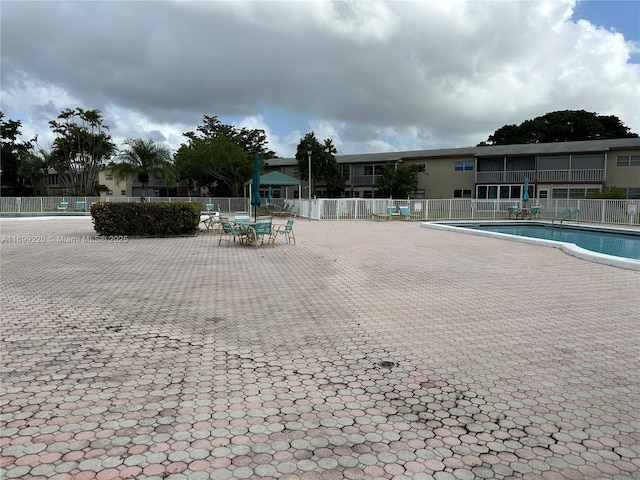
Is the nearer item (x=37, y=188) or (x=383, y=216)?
(x=383, y=216)

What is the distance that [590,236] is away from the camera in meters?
19.7

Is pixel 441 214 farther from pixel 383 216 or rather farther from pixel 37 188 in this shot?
pixel 37 188

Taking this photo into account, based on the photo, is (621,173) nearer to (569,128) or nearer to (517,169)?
(517,169)

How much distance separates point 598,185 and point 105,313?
3864cm

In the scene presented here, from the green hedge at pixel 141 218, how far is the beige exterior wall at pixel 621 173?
1282 inches

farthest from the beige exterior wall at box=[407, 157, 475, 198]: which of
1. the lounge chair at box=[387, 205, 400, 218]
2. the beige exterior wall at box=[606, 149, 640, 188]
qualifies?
the lounge chair at box=[387, 205, 400, 218]

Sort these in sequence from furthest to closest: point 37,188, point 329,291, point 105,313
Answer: point 37,188 → point 329,291 → point 105,313

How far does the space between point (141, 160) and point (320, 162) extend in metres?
15.3

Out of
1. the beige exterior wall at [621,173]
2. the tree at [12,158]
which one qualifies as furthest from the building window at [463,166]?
the tree at [12,158]

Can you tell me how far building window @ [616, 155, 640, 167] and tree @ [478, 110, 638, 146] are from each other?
2799cm

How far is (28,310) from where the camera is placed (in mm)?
6129

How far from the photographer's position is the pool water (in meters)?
14.6

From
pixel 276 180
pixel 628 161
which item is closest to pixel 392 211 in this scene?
pixel 276 180

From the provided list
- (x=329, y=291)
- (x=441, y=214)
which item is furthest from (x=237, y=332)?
(x=441, y=214)
